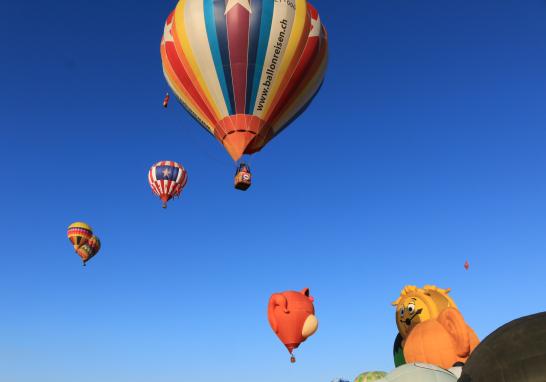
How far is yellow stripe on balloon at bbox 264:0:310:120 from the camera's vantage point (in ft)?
59.7

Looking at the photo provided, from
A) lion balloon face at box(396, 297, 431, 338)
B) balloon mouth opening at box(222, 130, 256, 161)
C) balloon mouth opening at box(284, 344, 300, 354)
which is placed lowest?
balloon mouth opening at box(284, 344, 300, 354)

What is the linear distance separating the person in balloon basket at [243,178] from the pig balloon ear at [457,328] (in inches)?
333

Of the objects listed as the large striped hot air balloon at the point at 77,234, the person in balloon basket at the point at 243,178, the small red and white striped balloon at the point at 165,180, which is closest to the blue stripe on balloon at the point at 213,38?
the person in balloon basket at the point at 243,178

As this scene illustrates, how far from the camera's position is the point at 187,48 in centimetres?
1839

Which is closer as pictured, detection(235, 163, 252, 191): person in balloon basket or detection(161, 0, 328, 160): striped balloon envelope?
detection(161, 0, 328, 160): striped balloon envelope

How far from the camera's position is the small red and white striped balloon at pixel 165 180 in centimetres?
3125

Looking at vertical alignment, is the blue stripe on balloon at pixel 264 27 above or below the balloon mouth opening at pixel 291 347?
above

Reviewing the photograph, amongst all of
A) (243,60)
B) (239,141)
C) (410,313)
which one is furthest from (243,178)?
(410,313)

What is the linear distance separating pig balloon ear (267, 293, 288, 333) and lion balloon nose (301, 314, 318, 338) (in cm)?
77

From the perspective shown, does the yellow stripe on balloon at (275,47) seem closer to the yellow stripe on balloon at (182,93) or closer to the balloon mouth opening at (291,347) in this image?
the yellow stripe on balloon at (182,93)

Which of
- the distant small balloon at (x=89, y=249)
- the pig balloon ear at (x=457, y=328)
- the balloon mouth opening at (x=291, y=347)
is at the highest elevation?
the distant small balloon at (x=89, y=249)

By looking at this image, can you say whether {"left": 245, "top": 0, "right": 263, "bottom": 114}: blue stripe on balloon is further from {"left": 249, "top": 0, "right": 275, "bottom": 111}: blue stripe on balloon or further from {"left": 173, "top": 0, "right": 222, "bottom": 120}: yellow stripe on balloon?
{"left": 173, "top": 0, "right": 222, "bottom": 120}: yellow stripe on balloon

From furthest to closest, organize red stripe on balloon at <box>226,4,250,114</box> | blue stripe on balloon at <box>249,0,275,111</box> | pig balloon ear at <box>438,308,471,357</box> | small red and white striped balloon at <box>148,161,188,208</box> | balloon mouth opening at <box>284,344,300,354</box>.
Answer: small red and white striped balloon at <box>148,161,188,208</box>
blue stripe on balloon at <box>249,0,275,111</box>
red stripe on balloon at <box>226,4,250,114</box>
balloon mouth opening at <box>284,344,300,354</box>
pig balloon ear at <box>438,308,471,357</box>

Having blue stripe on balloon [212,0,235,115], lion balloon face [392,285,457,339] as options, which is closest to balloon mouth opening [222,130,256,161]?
blue stripe on balloon [212,0,235,115]
